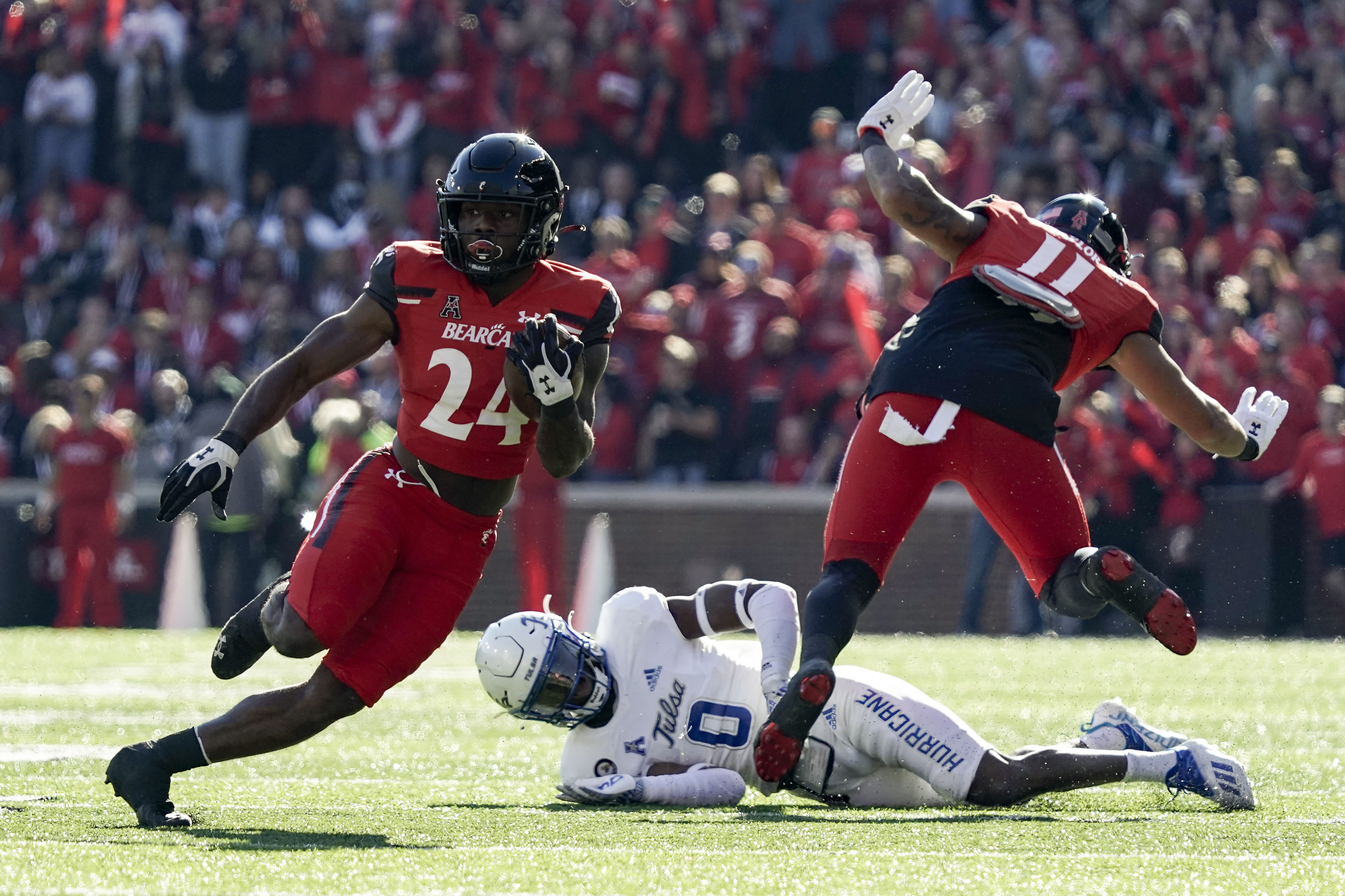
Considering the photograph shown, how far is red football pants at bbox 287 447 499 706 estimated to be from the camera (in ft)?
15.8

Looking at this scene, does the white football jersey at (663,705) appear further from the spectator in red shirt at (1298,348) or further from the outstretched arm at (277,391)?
the spectator in red shirt at (1298,348)

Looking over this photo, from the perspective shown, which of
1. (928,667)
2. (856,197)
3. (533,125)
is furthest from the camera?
(533,125)

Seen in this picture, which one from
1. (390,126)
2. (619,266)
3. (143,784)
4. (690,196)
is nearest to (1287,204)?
(690,196)

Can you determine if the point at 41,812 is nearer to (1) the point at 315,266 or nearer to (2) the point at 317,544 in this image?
(2) the point at 317,544

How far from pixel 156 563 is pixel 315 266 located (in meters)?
2.71

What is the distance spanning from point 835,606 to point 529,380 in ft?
3.04

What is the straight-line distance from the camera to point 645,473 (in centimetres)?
1286

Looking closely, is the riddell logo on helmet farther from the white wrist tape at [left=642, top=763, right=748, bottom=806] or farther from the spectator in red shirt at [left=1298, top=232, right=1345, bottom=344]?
the spectator in red shirt at [left=1298, top=232, right=1345, bottom=344]

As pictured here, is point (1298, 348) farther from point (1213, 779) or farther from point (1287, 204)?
point (1213, 779)

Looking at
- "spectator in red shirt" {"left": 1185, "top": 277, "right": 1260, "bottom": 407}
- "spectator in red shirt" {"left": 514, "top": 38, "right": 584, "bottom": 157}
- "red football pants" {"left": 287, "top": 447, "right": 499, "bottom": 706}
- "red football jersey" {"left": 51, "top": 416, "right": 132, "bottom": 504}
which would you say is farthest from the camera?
"spectator in red shirt" {"left": 514, "top": 38, "right": 584, "bottom": 157}

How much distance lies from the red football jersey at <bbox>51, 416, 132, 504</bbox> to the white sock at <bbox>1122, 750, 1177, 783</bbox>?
29.1 ft

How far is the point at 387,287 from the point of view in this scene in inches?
196

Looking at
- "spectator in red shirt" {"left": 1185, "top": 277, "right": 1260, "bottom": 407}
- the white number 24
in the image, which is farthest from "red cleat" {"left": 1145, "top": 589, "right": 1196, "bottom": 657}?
"spectator in red shirt" {"left": 1185, "top": 277, "right": 1260, "bottom": 407}

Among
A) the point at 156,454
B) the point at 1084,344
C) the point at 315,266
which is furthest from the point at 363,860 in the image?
the point at 315,266
